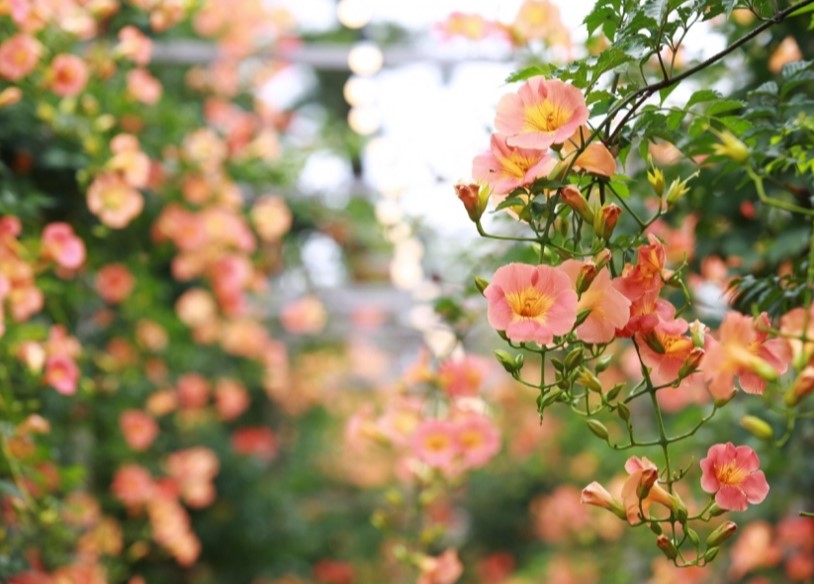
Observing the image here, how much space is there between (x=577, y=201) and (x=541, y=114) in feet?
0.25

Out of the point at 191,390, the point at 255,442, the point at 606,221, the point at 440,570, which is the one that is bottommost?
the point at 255,442

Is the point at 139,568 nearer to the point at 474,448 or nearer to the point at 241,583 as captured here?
the point at 241,583

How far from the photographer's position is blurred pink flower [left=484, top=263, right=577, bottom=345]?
28.0 inches

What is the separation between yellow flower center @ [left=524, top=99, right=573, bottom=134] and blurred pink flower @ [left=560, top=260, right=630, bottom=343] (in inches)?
4.3

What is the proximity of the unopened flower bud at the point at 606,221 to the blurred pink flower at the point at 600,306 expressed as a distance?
29mm

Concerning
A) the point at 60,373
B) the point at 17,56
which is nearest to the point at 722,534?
the point at 60,373

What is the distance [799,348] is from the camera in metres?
0.63

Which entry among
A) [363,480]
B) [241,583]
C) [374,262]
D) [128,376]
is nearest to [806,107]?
[128,376]

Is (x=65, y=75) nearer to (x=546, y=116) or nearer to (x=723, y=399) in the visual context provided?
(x=546, y=116)

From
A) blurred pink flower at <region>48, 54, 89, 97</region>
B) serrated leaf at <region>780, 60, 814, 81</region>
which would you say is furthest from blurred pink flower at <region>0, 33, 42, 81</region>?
serrated leaf at <region>780, 60, 814, 81</region>

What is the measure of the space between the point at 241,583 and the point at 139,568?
50 cm

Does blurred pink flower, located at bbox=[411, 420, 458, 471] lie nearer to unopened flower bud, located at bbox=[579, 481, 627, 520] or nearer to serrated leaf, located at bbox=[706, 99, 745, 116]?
unopened flower bud, located at bbox=[579, 481, 627, 520]

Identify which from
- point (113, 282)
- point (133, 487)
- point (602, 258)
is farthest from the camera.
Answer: point (133, 487)

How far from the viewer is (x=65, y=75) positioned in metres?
1.54
